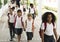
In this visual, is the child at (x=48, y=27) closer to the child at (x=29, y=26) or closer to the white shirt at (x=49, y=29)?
the white shirt at (x=49, y=29)

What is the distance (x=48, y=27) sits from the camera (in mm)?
3182

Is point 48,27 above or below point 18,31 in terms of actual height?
above

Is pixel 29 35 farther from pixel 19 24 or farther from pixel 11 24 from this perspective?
pixel 11 24

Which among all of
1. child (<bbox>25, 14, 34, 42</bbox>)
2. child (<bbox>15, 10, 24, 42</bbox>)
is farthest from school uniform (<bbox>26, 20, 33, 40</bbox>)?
child (<bbox>15, 10, 24, 42</bbox>)

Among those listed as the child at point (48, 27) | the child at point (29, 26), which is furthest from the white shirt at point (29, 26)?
the child at point (48, 27)

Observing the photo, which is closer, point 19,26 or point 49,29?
point 49,29

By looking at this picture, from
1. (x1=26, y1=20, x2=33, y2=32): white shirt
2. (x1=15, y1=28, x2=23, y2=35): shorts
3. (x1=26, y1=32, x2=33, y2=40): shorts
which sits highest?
(x1=26, y1=20, x2=33, y2=32): white shirt

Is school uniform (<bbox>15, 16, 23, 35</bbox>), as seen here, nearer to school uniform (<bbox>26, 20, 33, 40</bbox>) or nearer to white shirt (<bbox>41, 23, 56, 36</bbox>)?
school uniform (<bbox>26, 20, 33, 40</bbox>)

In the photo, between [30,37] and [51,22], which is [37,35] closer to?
[30,37]

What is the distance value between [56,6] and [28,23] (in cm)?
57

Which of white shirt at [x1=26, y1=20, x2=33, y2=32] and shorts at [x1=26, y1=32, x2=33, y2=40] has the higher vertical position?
white shirt at [x1=26, y1=20, x2=33, y2=32]

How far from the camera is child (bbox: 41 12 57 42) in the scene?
319 centimetres

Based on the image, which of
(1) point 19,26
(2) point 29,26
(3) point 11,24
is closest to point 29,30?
(2) point 29,26

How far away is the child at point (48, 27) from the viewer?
319 cm
